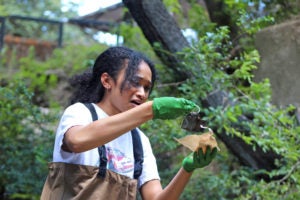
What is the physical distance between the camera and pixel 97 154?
242cm

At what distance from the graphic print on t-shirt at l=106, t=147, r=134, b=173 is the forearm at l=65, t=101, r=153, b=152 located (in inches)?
9.7

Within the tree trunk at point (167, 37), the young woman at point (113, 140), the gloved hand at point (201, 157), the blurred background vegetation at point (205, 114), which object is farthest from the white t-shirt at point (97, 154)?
the tree trunk at point (167, 37)

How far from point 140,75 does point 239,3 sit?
8.49 feet

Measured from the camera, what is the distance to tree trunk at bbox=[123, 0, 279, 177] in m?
4.62

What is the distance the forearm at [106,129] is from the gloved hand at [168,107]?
0.03 meters

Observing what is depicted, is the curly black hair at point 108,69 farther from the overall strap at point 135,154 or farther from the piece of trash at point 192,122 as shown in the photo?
the piece of trash at point 192,122

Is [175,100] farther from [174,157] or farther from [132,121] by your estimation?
[174,157]

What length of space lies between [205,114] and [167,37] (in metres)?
0.75

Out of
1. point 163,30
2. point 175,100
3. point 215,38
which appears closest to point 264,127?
point 215,38

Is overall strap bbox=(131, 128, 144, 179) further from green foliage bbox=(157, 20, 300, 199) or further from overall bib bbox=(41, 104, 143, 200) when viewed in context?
green foliage bbox=(157, 20, 300, 199)

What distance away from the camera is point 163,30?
467 cm

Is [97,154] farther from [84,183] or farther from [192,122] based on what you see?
[192,122]

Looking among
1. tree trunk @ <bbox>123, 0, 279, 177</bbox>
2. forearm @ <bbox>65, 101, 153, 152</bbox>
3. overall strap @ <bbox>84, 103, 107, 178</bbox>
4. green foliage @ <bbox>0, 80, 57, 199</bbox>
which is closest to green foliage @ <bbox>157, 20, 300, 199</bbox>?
tree trunk @ <bbox>123, 0, 279, 177</bbox>

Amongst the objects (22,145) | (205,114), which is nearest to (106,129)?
(205,114)
